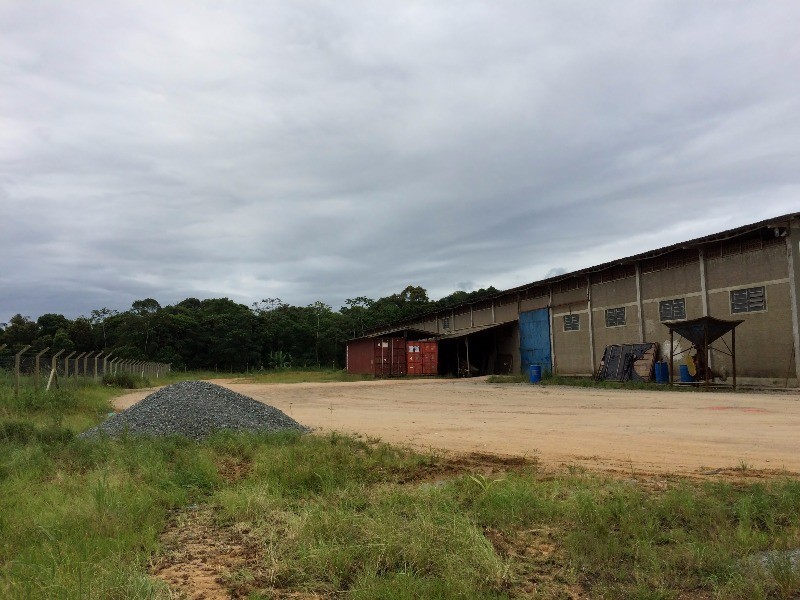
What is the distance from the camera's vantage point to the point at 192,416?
12586 mm

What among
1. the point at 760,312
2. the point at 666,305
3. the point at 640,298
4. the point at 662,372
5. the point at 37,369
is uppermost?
the point at 640,298

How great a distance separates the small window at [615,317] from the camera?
28984 mm

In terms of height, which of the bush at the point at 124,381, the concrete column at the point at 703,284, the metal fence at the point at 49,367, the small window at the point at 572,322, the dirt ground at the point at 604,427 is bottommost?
the dirt ground at the point at 604,427

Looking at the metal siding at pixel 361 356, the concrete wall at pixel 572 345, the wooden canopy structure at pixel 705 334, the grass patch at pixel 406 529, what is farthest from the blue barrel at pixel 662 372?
the metal siding at pixel 361 356

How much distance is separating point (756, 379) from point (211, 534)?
2202 centimetres

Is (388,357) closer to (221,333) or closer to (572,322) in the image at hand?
(572,322)

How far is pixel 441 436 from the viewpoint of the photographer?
39.0 ft

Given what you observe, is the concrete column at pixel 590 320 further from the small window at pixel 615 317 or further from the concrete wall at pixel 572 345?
the small window at pixel 615 317

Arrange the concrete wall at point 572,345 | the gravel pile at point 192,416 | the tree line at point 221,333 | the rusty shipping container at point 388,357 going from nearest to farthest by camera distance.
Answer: the gravel pile at point 192,416 → the concrete wall at point 572,345 → the rusty shipping container at point 388,357 → the tree line at point 221,333

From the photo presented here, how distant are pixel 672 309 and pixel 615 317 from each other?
388 centimetres

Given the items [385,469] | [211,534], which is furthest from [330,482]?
[211,534]

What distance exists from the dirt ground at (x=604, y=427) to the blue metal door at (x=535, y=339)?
13.9 meters

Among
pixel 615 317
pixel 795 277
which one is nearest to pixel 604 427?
pixel 795 277

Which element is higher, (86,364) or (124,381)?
(86,364)
